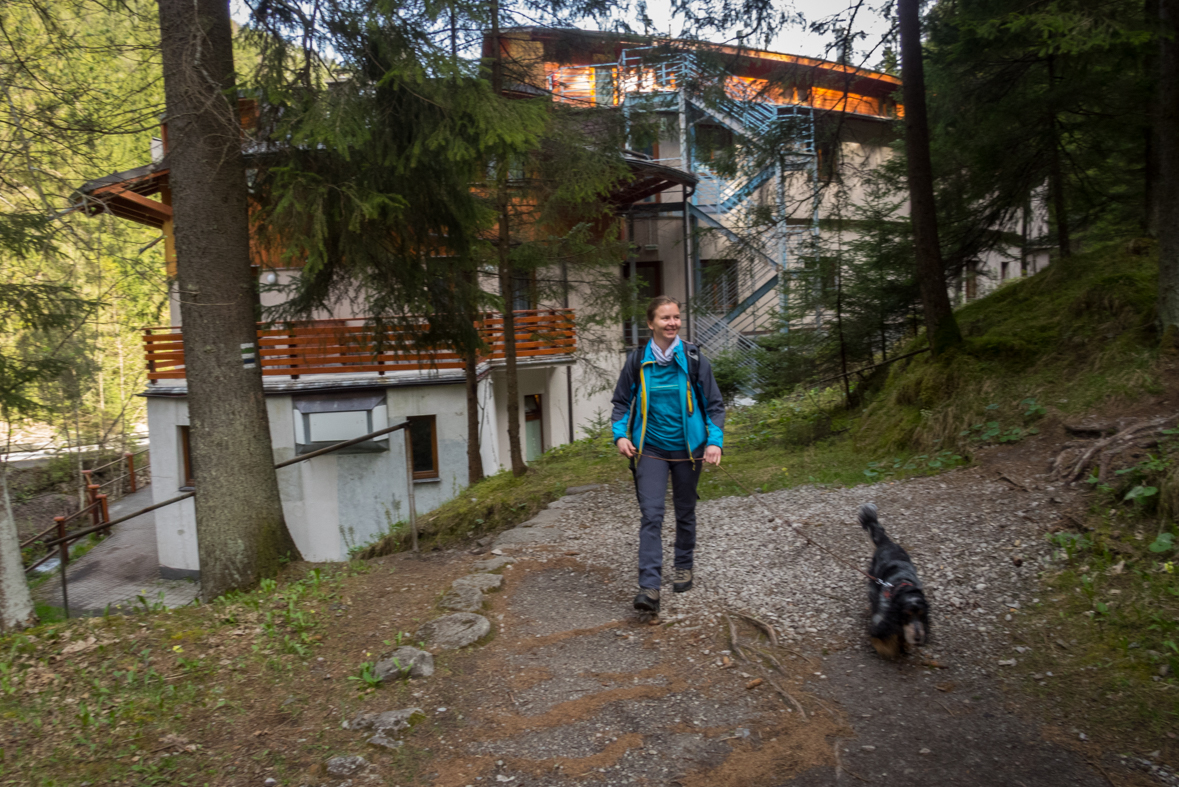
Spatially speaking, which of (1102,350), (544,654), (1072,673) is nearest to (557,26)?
(1102,350)

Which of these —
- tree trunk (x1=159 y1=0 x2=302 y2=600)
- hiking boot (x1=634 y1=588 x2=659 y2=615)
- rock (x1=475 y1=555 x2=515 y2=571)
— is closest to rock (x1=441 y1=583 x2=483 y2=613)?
rock (x1=475 y1=555 x2=515 y2=571)

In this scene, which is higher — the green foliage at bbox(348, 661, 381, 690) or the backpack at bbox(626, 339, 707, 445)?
the backpack at bbox(626, 339, 707, 445)

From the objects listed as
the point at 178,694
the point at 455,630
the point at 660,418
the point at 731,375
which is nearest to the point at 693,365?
the point at 660,418

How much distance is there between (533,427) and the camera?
19.0 m

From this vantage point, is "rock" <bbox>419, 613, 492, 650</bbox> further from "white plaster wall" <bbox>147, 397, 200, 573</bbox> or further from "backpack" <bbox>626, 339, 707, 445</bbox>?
"white plaster wall" <bbox>147, 397, 200, 573</bbox>

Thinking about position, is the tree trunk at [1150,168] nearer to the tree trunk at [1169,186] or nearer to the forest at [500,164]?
the forest at [500,164]

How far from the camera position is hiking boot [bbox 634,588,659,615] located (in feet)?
15.4

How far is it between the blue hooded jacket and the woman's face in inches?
4.1

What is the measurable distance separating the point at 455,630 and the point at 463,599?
55cm

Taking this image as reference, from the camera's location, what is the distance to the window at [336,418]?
15.1 m

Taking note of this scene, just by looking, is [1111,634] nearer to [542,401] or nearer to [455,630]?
[455,630]

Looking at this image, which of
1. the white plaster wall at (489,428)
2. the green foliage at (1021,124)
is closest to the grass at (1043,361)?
the green foliage at (1021,124)

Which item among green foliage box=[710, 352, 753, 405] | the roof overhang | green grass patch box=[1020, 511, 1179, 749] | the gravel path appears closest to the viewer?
green grass patch box=[1020, 511, 1179, 749]

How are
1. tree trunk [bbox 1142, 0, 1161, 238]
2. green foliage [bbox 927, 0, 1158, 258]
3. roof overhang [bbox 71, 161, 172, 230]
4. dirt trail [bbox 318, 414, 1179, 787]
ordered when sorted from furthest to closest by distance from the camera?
roof overhang [bbox 71, 161, 172, 230], green foliage [bbox 927, 0, 1158, 258], tree trunk [bbox 1142, 0, 1161, 238], dirt trail [bbox 318, 414, 1179, 787]
